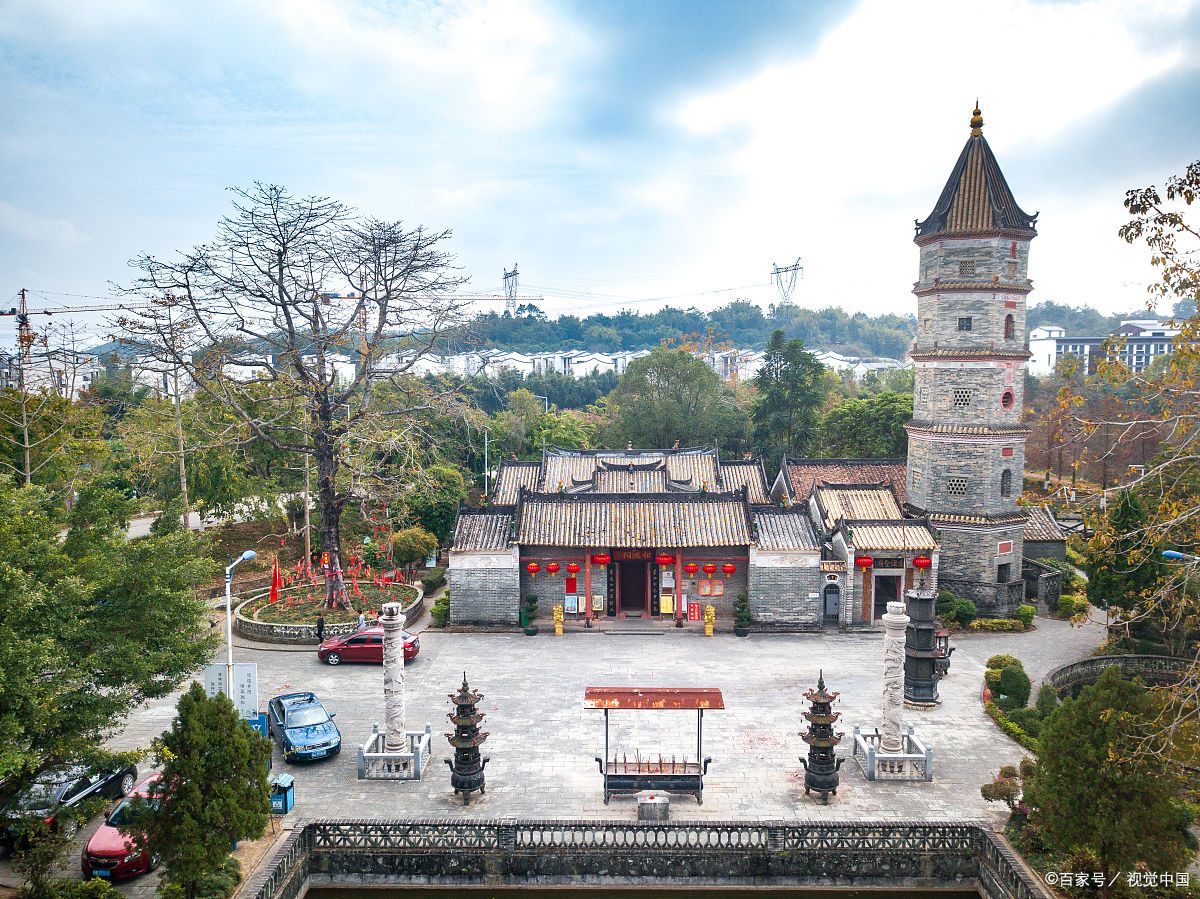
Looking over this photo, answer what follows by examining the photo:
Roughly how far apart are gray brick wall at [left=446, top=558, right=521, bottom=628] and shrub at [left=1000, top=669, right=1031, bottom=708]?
13.5m

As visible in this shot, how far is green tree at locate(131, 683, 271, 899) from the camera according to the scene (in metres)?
11.5

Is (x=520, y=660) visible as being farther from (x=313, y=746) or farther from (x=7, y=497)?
(x=7, y=497)

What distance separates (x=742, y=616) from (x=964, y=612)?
6.85 meters

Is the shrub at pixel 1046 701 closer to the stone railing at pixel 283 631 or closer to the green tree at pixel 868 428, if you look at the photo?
the stone railing at pixel 283 631

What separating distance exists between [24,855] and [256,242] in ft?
56.3

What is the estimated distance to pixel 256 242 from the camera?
24.2 metres

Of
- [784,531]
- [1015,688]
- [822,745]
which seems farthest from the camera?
[784,531]

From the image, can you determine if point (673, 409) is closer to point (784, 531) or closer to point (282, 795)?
point (784, 531)

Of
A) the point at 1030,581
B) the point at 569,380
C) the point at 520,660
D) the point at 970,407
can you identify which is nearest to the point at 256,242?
the point at 520,660

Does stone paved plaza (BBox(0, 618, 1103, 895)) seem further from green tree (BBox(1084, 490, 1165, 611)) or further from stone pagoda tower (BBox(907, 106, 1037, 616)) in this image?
stone pagoda tower (BBox(907, 106, 1037, 616))

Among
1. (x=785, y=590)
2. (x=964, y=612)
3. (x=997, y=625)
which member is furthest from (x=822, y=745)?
(x=997, y=625)

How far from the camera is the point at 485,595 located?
25.9 m

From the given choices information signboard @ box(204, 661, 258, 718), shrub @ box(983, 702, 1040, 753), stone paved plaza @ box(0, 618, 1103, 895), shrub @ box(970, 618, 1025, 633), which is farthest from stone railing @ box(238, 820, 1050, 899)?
shrub @ box(970, 618, 1025, 633)

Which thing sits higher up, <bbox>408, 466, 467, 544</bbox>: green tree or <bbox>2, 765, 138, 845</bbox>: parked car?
<bbox>408, 466, 467, 544</bbox>: green tree
